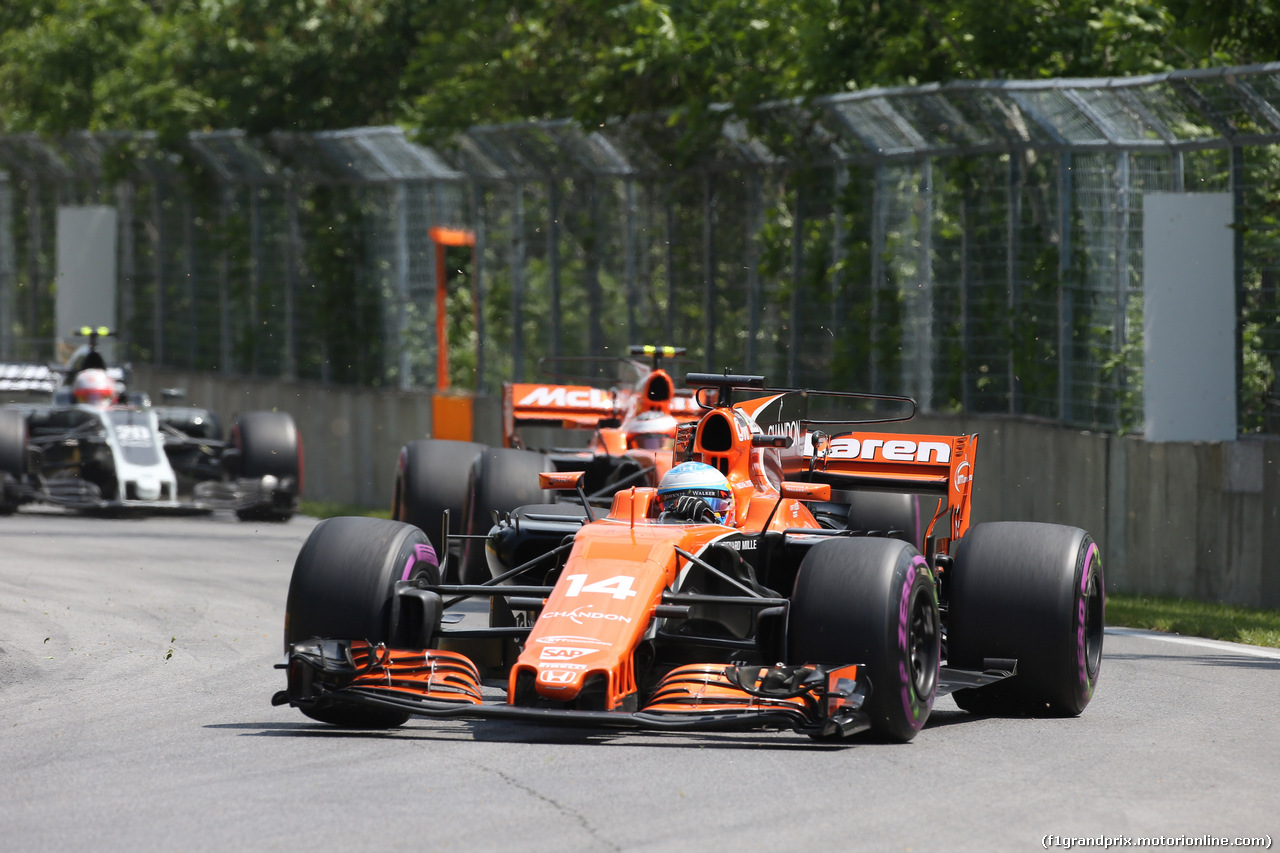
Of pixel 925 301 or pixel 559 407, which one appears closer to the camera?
pixel 559 407

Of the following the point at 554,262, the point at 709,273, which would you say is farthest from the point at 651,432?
the point at 554,262

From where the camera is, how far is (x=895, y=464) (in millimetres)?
10094

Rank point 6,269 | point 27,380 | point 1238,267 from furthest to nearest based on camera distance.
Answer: point 6,269
point 27,380
point 1238,267

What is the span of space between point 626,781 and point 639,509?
1.97 m

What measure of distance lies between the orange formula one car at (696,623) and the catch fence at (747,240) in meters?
5.45

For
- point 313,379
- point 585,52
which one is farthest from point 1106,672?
point 313,379

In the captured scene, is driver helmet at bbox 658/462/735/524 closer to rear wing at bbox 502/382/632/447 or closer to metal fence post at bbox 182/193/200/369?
rear wing at bbox 502/382/632/447

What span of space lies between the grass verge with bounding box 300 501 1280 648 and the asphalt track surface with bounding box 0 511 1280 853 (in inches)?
49.1

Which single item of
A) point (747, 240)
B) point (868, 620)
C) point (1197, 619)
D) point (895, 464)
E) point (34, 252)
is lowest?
point (1197, 619)

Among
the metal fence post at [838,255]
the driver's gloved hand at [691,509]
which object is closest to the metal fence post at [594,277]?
the metal fence post at [838,255]

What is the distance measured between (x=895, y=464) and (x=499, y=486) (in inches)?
126

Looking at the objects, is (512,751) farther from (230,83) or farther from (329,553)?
(230,83)

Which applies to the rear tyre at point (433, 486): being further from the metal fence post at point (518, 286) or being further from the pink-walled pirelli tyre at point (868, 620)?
the metal fence post at point (518, 286)

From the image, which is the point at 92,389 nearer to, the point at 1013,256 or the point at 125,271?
the point at 1013,256
